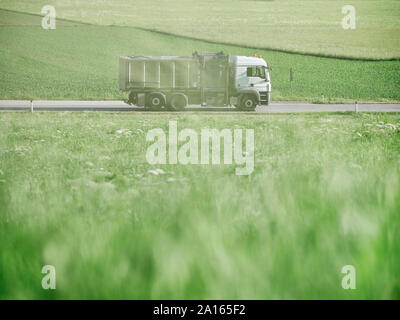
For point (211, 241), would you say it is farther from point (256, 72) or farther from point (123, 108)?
point (123, 108)

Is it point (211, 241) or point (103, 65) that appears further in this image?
point (103, 65)

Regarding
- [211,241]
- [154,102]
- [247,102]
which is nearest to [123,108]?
[154,102]

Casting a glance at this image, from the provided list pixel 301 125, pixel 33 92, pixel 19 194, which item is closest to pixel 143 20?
pixel 33 92

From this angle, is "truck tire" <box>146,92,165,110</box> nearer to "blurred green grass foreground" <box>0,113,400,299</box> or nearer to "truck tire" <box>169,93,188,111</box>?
"truck tire" <box>169,93,188,111</box>

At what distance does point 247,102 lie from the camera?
2469 centimetres

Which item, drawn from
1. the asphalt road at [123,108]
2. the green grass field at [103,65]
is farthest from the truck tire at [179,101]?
the green grass field at [103,65]

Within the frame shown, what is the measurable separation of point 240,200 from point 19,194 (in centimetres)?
118

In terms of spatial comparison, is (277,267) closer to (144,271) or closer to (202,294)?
(202,294)

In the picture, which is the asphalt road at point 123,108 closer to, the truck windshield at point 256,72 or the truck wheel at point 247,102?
the truck wheel at point 247,102

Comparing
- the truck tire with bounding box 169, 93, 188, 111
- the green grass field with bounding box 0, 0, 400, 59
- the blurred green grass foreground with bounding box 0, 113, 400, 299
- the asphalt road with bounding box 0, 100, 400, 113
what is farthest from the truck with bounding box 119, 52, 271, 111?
the green grass field with bounding box 0, 0, 400, 59

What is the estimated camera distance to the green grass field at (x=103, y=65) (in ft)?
127

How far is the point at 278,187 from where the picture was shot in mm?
2711

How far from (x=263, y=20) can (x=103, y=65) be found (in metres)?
31.1

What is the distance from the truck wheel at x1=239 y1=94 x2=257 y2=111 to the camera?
970 inches
